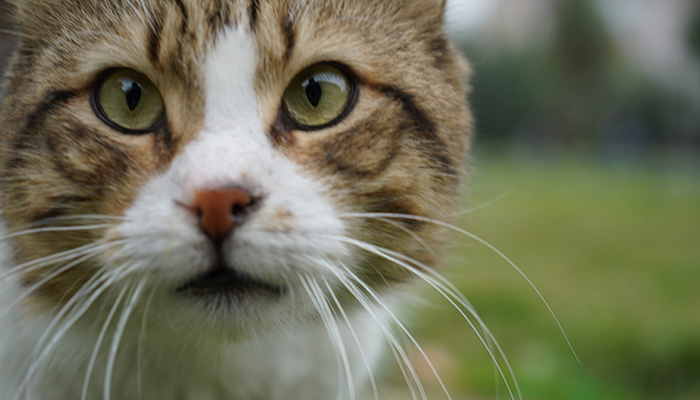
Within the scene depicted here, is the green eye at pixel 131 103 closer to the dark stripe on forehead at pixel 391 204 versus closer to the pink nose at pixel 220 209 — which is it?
the pink nose at pixel 220 209

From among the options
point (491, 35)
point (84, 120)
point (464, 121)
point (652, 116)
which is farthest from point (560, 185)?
point (652, 116)

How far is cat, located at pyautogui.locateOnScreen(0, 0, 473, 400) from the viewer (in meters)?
1.14

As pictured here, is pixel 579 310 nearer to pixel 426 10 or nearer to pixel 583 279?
pixel 583 279

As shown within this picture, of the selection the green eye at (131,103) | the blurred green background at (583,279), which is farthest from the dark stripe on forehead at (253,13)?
the blurred green background at (583,279)

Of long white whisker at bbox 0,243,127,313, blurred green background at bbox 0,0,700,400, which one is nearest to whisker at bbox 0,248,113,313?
long white whisker at bbox 0,243,127,313

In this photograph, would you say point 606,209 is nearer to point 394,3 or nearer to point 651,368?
point 651,368

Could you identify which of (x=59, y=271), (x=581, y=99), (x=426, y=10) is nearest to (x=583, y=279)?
(x=426, y=10)

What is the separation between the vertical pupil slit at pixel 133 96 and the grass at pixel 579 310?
0.95 metres

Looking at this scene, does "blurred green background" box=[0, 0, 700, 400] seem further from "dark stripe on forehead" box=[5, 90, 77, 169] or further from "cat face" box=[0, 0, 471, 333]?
"dark stripe on forehead" box=[5, 90, 77, 169]

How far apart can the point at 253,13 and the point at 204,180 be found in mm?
403

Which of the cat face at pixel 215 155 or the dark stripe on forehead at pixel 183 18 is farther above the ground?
the dark stripe on forehead at pixel 183 18

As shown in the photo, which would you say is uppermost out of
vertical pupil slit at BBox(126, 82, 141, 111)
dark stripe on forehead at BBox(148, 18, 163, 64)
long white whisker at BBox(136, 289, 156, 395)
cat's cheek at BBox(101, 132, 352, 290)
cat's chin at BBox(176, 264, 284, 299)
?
dark stripe on forehead at BBox(148, 18, 163, 64)

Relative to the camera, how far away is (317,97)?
134 cm

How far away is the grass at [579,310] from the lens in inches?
101
